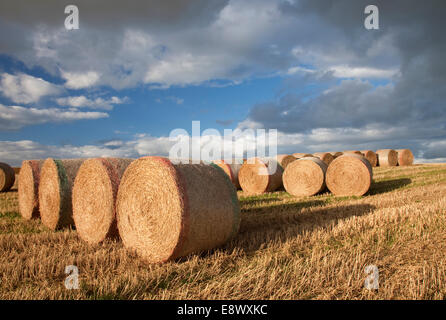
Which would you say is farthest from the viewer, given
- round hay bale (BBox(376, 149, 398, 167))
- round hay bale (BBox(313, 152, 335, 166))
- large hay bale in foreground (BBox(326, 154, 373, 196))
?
round hay bale (BBox(376, 149, 398, 167))

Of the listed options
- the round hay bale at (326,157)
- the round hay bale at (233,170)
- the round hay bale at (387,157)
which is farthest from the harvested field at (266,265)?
the round hay bale at (387,157)

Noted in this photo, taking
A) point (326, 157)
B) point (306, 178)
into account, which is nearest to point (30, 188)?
point (306, 178)

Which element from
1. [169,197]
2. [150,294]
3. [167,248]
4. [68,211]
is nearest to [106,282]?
[150,294]

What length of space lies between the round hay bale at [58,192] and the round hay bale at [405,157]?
26108 millimetres

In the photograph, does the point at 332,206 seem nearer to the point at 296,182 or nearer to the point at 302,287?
the point at 296,182

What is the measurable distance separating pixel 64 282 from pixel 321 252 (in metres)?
3.41

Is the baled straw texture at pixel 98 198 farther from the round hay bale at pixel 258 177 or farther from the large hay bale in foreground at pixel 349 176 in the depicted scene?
the large hay bale in foreground at pixel 349 176

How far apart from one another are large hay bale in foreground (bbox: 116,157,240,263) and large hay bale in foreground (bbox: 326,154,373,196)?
7415 millimetres

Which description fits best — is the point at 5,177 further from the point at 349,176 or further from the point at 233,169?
the point at 349,176

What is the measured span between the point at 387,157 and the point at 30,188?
81.7 feet

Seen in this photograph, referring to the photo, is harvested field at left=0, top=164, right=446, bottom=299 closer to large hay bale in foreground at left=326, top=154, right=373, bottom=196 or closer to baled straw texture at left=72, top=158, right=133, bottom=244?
baled straw texture at left=72, top=158, right=133, bottom=244

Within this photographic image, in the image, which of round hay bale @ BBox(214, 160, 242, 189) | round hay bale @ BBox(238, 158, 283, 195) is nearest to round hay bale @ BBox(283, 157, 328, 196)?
round hay bale @ BBox(238, 158, 283, 195)

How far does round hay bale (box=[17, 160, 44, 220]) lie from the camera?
8242 millimetres

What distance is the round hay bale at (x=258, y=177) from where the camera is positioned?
12586 mm
